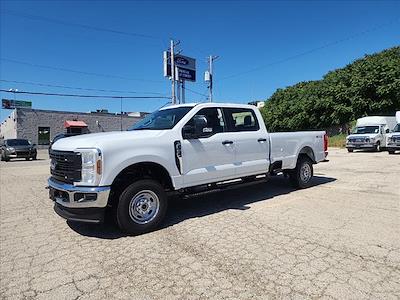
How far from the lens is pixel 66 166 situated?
17.9 ft

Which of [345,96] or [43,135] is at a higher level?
[345,96]

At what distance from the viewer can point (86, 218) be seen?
204 inches

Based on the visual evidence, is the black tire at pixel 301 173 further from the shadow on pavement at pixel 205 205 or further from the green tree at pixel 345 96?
the green tree at pixel 345 96

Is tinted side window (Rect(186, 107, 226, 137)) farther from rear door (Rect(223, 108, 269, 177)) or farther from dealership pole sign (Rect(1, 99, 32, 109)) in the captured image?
dealership pole sign (Rect(1, 99, 32, 109))

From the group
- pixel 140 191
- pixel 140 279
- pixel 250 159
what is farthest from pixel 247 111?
pixel 140 279

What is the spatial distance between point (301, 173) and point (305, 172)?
0.75ft

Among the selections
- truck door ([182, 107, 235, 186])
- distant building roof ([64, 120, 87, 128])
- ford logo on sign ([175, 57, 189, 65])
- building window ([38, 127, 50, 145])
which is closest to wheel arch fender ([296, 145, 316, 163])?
truck door ([182, 107, 235, 186])

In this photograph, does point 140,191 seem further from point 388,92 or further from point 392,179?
point 388,92

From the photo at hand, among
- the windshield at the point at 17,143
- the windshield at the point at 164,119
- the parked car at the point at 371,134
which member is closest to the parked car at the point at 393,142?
the parked car at the point at 371,134

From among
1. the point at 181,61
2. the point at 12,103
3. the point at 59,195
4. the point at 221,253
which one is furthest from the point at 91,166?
the point at 12,103

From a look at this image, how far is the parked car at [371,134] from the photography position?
2341cm

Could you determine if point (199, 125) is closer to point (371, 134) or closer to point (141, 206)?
point (141, 206)

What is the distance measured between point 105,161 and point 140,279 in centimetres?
187

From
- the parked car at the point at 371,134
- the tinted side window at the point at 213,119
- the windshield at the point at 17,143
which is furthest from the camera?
the windshield at the point at 17,143
